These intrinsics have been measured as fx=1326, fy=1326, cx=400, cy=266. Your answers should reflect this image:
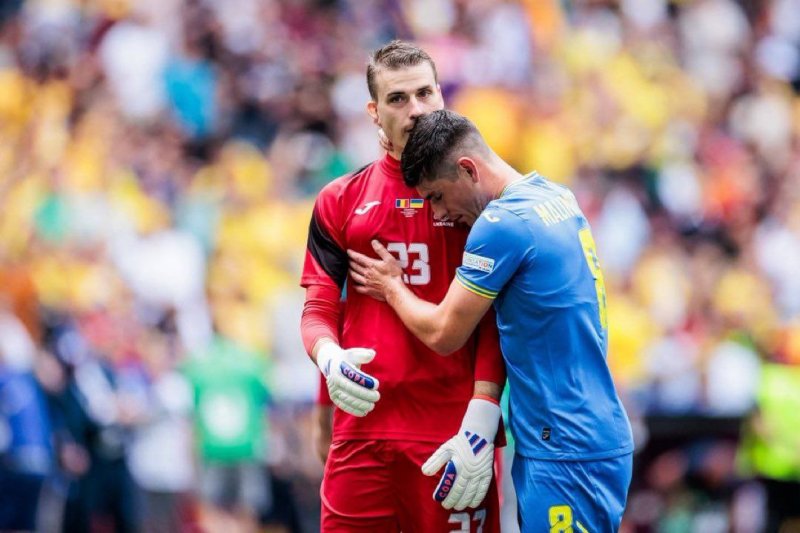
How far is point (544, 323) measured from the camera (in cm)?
520

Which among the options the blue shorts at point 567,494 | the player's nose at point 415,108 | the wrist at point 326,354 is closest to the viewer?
the blue shorts at point 567,494

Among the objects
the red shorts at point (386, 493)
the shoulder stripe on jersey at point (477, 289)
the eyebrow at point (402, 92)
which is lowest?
the red shorts at point (386, 493)

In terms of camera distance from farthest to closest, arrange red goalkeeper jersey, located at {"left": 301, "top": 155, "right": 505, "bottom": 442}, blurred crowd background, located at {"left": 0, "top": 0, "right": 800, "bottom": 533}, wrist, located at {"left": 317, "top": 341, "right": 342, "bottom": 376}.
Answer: blurred crowd background, located at {"left": 0, "top": 0, "right": 800, "bottom": 533}
red goalkeeper jersey, located at {"left": 301, "top": 155, "right": 505, "bottom": 442}
wrist, located at {"left": 317, "top": 341, "right": 342, "bottom": 376}

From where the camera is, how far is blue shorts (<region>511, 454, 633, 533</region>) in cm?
522

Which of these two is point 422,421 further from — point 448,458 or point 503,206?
point 503,206

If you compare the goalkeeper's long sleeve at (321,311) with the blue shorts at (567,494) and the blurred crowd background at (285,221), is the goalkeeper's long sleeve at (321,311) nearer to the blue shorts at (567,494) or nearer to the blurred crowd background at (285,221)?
the blue shorts at (567,494)

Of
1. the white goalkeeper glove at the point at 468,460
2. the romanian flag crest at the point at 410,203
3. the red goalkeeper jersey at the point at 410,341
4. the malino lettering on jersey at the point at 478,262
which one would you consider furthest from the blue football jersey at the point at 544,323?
the romanian flag crest at the point at 410,203

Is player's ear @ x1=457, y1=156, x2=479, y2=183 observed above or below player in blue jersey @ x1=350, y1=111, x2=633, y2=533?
above

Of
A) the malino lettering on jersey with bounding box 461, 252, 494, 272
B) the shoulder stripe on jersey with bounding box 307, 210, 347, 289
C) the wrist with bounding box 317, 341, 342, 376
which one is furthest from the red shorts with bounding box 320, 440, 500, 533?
the malino lettering on jersey with bounding box 461, 252, 494, 272

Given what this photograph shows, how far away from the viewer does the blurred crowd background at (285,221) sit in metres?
9.70

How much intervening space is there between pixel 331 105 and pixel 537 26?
247 centimetres

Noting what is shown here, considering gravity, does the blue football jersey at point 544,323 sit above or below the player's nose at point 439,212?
below

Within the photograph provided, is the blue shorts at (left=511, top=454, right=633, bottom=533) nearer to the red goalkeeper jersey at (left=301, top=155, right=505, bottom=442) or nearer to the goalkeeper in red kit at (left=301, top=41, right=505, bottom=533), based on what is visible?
the goalkeeper in red kit at (left=301, top=41, right=505, bottom=533)

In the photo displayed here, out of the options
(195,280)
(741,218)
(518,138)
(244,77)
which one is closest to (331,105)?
(244,77)
